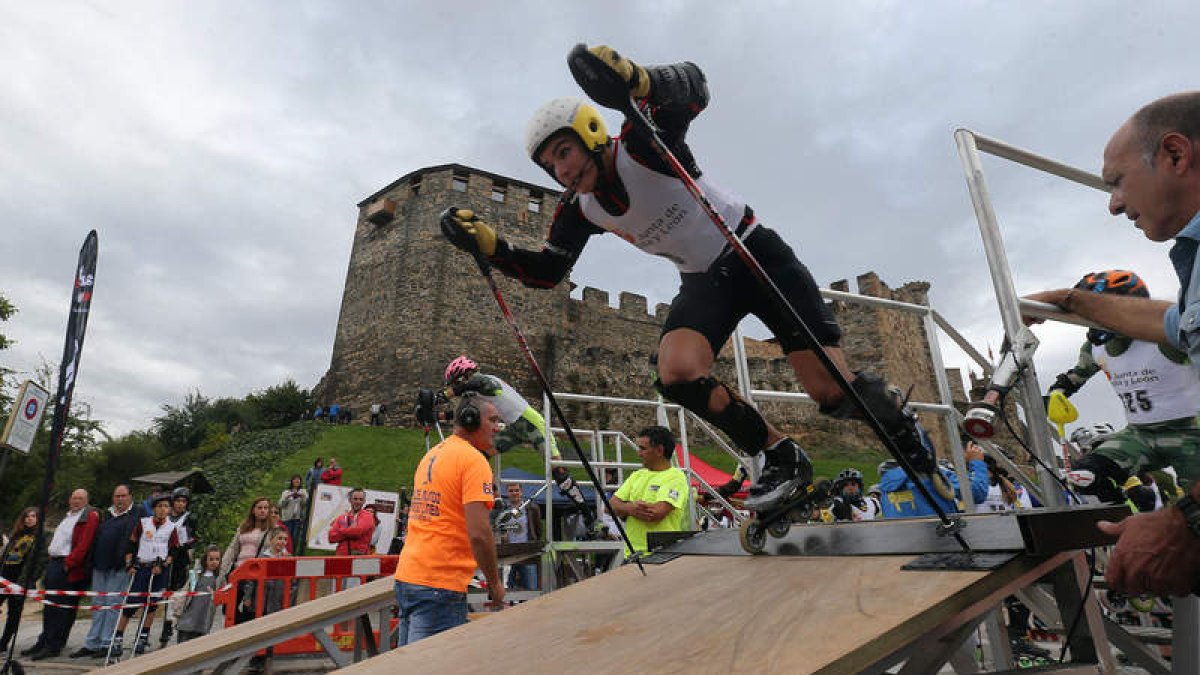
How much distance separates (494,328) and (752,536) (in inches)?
1035

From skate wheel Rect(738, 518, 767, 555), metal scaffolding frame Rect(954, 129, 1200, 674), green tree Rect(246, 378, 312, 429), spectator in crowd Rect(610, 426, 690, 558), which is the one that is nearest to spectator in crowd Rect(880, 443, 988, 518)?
spectator in crowd Rect(610, 426, 690, 558)

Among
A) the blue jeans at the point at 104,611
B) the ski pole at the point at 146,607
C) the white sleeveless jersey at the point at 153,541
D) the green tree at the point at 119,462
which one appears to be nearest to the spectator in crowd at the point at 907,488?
the ski pole at the point at 146,607

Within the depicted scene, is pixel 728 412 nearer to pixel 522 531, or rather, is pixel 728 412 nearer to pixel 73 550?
pixel 522 531

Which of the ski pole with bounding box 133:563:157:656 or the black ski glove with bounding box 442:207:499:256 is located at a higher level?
the black ski glove with bounding box 442:207:499:256

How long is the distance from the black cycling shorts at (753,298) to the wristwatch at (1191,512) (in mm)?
1257

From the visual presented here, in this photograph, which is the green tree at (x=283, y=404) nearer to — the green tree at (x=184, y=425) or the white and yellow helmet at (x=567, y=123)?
the green tree at (x=184, y=425)

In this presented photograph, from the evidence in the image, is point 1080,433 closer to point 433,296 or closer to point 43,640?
point 43,640

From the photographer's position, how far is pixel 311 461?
17.5 m

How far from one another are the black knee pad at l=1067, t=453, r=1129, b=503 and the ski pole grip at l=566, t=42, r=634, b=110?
10.1 feet

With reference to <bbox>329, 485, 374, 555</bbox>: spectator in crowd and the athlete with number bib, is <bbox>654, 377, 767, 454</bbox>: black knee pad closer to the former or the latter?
the athlete with number bib

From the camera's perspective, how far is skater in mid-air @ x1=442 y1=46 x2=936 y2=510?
2.38 meters

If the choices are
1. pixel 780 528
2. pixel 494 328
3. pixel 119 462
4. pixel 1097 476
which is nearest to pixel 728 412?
pixel 780 528

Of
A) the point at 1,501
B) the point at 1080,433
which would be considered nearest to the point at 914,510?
the point at 1080,433

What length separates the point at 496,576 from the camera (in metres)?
3.42
